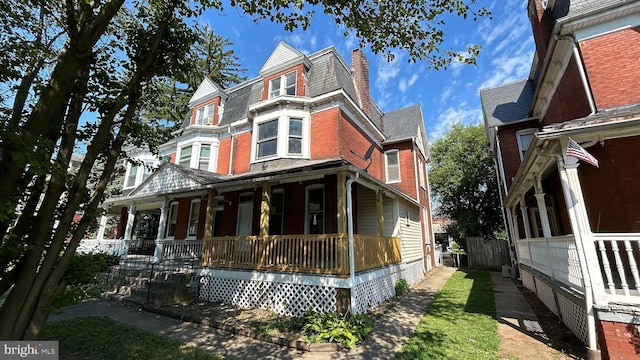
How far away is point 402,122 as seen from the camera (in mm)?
17859

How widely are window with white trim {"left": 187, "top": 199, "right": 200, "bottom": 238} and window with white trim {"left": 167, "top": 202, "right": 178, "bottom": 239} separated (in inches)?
47.2

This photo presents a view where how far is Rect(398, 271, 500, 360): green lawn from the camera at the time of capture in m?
5.29

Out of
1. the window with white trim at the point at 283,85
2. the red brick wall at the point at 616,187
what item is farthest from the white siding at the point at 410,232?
the window with white trim at the point at 283,85

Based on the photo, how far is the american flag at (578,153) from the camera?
467 cm

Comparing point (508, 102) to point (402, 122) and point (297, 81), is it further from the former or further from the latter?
point (297, 81)

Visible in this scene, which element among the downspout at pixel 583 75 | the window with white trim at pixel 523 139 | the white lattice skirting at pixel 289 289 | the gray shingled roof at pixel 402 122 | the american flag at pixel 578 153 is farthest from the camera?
the gray shingled roof at pixel 402 122

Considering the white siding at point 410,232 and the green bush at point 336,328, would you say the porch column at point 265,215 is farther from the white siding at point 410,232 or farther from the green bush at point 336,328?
the white siding at point 410,232

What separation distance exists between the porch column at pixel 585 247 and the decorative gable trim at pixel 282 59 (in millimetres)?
11689

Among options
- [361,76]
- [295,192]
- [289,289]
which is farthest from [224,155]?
[289,289]

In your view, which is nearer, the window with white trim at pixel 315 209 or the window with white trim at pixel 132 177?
the window with white trim at pixel 315 209

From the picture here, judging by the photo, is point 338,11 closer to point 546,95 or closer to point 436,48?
point 436,48

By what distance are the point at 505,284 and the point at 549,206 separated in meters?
3.97

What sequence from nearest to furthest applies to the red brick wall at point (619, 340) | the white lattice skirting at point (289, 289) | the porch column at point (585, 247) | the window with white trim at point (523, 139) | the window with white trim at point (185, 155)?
the red brick wall at point (619, 340)
the porch column at point (585, 247)
the white lattice skirting at point (289, 289)
the window with white trim at point (523, 139)
the window with white trim at point (185, 155)

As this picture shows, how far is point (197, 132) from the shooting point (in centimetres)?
1620
